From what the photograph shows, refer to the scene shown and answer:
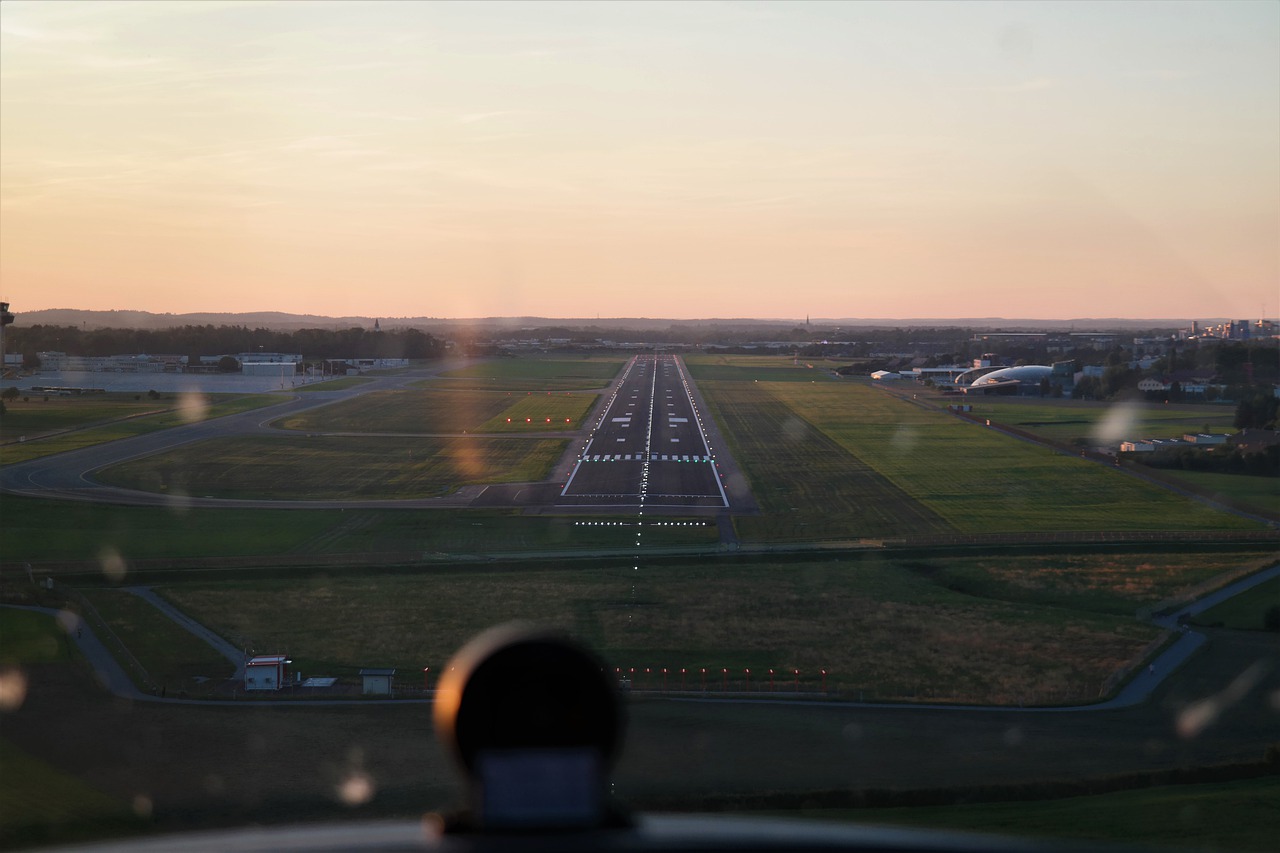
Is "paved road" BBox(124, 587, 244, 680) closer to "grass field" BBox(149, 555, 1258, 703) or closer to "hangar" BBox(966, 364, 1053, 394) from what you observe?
"grass field" BBox(149, 555, 1258, 703)

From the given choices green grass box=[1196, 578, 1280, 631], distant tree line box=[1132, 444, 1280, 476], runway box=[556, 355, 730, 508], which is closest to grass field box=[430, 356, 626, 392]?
runway box=[556, 355, 730, 508]

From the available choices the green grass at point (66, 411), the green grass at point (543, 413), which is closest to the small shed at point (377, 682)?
the green grass at point (543, 413)

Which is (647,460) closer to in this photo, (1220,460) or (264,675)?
(1220,460)

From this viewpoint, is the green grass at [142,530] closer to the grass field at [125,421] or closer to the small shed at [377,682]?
the small shed at [377,682]

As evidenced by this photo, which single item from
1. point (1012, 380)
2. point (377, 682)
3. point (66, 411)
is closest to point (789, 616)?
point (377, 682)

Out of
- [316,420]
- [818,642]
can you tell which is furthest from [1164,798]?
[316,420]

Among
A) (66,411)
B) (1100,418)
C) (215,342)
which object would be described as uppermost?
(215,342)
